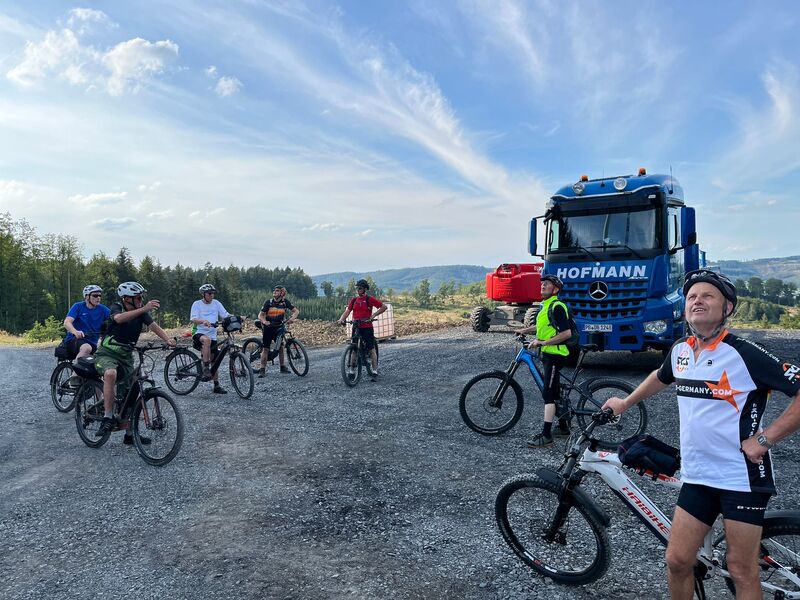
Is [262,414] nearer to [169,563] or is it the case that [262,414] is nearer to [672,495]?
[169,563]

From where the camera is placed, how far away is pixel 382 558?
4070mm

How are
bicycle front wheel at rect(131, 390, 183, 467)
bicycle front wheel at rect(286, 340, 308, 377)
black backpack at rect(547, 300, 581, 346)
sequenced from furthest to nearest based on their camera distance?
bicycle front wheel at rect(286, 340, 308, 377)
black backpack at rect(547, 300, 581, 346)
bicycle front wheel at rect(131, 390, 183, 467)

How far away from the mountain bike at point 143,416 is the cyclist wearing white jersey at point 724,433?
5493 mm

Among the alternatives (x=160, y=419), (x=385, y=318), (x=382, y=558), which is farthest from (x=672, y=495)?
(x=385, y=318)

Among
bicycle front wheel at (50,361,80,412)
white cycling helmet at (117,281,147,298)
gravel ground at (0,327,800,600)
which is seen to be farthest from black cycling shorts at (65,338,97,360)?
white cycling helmet at (117,281,147,298)

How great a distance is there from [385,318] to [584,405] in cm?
1400

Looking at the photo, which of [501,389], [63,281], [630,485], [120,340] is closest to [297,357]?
[120,340]

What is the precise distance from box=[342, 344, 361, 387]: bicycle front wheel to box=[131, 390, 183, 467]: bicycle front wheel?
15.2 ft

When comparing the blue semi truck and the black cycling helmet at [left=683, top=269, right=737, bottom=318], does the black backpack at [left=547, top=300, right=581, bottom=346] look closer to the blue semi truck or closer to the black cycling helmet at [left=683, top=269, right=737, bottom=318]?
the black cycling helmet at [left=683, top=269, right=737, bottom=318]


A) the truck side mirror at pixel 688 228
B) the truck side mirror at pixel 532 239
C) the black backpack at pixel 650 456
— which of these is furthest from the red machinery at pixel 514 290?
the black backpack at pixel 650 456

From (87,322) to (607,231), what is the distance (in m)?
10.2

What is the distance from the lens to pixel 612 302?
10414 mm

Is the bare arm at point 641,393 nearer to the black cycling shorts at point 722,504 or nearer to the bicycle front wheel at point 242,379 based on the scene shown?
the black cycling shorts at point 722,504

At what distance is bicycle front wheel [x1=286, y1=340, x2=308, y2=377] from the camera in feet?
39.0
